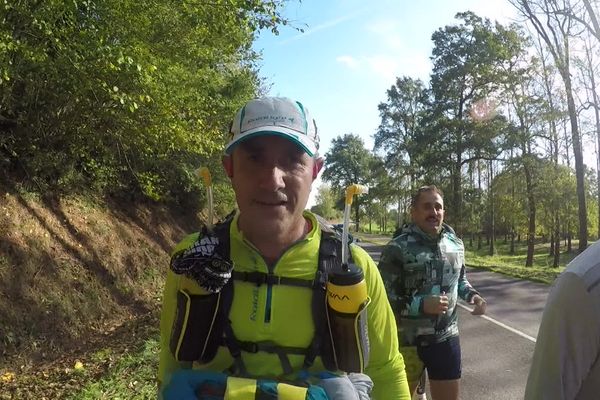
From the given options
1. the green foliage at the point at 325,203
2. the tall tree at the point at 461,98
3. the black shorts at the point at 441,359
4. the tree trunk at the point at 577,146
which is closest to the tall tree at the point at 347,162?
the green foliage at the point at 325,203

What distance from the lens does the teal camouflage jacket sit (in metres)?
3.72

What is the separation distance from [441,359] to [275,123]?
2.83 metres

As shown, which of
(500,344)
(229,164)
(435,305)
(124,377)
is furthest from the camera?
(500,344)

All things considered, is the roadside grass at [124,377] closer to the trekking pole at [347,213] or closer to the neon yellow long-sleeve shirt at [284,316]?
the neon yellow long-sleeve shirt at [284,316]

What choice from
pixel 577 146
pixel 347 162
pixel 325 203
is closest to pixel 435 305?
pixel 577 146

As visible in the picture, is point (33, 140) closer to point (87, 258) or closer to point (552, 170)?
point (87, 258)

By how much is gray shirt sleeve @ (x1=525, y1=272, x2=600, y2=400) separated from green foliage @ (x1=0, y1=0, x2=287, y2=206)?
5.06 metres

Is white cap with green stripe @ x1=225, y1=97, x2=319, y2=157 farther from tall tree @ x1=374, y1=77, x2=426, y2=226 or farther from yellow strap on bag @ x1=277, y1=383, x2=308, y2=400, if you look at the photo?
tall tree @ x1=374, y1=77, x2=426, y2=226

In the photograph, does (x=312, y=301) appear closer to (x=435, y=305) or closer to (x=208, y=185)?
(x=208, y=185)

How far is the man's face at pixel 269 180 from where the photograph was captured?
64.3 inches

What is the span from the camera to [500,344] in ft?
24.3

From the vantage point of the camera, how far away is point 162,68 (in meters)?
7.36

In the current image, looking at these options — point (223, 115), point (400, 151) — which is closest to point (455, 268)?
point (223, 115)

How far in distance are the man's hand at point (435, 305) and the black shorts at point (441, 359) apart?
0.28 meters
